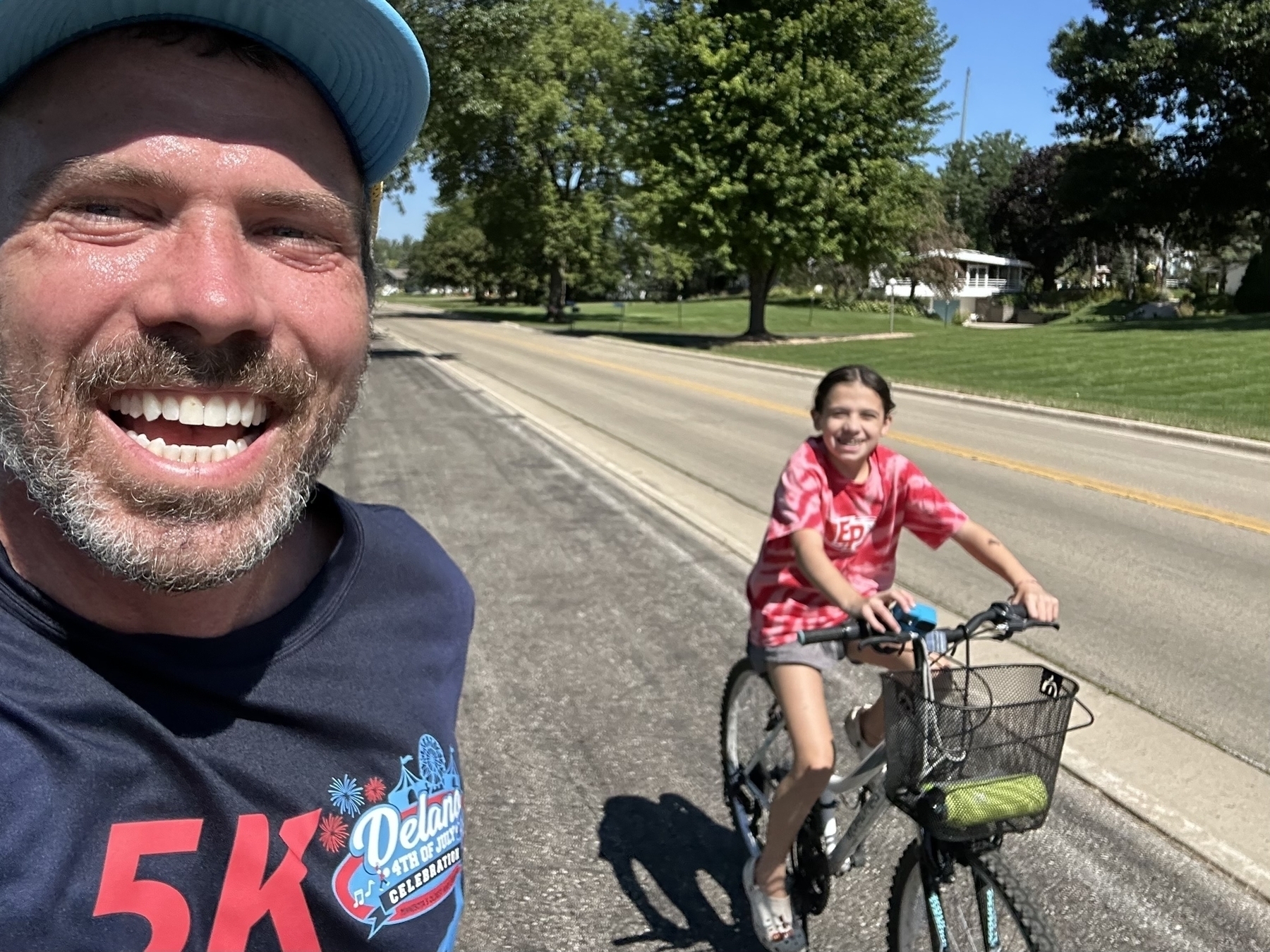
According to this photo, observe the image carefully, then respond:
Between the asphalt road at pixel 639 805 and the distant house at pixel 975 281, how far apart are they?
56829mm

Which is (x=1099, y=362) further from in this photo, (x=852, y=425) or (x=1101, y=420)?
(x=852, y=425)

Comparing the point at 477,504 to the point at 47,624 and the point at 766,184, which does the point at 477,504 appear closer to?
the point at 47,624

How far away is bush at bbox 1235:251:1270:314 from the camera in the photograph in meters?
39.2

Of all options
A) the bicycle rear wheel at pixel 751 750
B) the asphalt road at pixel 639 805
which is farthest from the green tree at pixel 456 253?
the bicycle rear wheel at pixel 751 750

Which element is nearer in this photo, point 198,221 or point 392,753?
point 198,221

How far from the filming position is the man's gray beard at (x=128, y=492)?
1.12 metres

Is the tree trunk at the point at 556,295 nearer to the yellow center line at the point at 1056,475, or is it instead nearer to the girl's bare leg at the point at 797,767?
the yellow center line at the point at 1056,475

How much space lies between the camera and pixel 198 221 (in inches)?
46.9

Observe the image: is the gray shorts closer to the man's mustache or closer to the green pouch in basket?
the green pouch in basket

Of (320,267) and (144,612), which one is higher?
(320,267)

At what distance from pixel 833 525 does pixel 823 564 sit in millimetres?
306

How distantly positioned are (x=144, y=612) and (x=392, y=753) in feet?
1.21

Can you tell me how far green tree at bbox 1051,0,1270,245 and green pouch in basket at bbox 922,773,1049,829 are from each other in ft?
126

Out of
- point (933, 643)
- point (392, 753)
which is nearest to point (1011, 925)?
point (933, 643)
